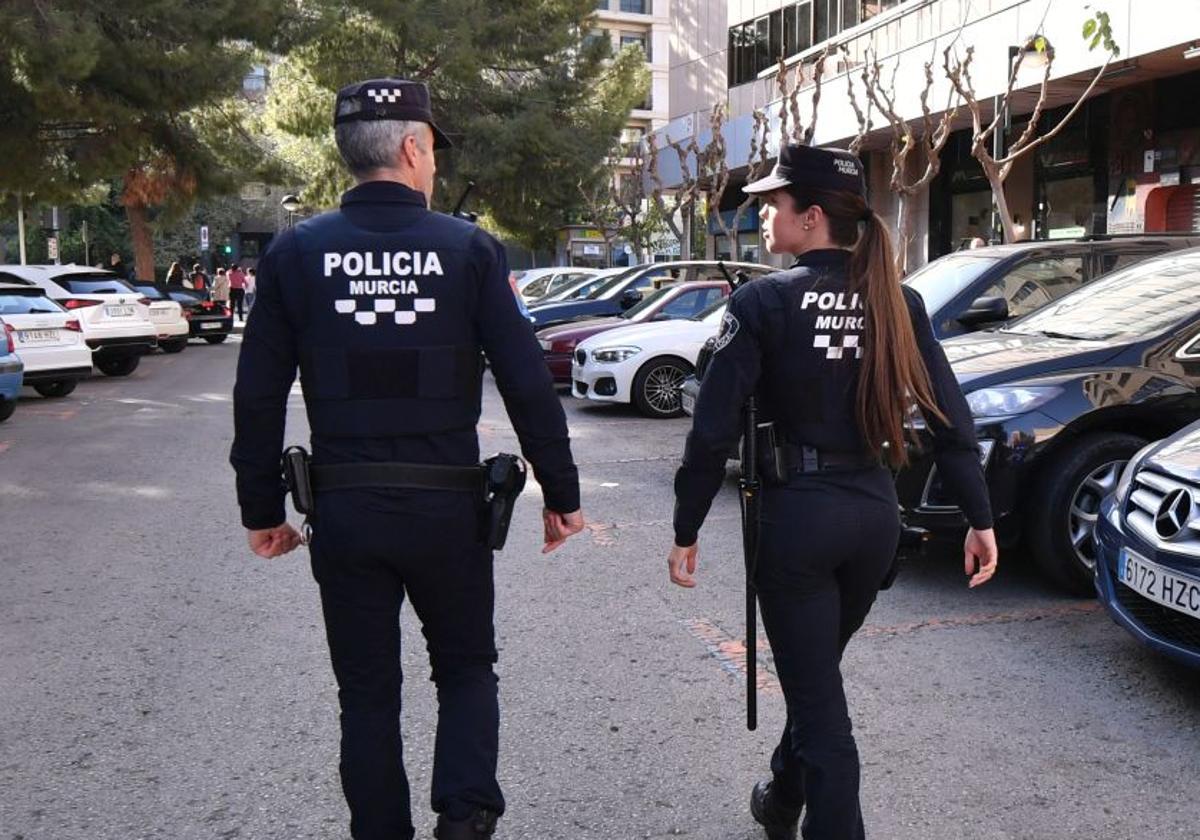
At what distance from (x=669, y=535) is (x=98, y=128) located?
17.1 metres

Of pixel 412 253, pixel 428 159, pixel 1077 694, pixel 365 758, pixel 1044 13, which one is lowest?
pixel 1077 694

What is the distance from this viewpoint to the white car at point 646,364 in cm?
1189

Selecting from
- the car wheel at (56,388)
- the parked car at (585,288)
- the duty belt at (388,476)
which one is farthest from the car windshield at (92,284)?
the duty belt at (388,476)

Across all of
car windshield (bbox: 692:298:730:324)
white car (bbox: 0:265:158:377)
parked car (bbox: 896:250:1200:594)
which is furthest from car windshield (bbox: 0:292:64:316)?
parked car (bbox: 896:250:1200:594)

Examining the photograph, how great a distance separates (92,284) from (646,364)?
33.5ft

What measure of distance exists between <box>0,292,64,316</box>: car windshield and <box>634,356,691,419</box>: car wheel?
23.9ft

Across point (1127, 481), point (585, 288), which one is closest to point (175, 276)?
point (585, 288)

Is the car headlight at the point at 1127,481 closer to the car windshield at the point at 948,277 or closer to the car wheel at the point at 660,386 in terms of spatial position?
the car windshield at the point at 948,277

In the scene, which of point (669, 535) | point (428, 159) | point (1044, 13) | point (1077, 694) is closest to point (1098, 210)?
point (1044, 13)

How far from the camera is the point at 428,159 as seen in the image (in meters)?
2.79

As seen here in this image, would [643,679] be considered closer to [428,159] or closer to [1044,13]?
[428,159]

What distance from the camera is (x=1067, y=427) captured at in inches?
207

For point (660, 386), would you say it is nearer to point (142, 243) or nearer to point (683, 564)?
point (683, 564)

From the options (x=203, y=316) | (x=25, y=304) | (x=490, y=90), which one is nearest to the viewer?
(x=25, y=304)
